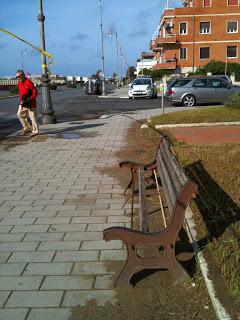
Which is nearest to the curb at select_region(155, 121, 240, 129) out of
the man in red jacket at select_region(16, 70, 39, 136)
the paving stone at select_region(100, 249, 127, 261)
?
the man in red jacket at select_region(16, 70, 39, 136)

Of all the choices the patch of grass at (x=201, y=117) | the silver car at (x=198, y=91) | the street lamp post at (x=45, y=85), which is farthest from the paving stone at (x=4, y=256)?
the silver car at (x=198, y=91)

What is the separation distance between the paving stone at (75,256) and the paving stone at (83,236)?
1.30ft

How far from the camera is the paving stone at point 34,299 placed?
3674 millimetres

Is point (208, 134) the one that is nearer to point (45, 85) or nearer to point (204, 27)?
point (45, 85)

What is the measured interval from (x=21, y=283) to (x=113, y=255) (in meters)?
0.95

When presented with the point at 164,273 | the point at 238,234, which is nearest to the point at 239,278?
the point at 164,273

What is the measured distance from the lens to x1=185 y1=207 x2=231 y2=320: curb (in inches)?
131

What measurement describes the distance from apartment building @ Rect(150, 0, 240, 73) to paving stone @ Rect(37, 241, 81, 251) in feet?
256

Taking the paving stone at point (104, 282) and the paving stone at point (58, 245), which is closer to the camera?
the paving stone at point (104, 282)

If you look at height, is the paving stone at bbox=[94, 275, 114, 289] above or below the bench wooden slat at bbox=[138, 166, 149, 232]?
below

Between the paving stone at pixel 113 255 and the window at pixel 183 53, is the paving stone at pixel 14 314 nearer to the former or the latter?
the paving stone at pixel 113 255

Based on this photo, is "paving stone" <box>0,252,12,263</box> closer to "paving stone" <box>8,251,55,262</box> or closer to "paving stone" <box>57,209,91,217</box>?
"paving stone" <box>8,251,55,262</box>

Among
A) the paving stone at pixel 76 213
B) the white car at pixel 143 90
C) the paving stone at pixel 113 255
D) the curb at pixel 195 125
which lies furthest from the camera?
the white car at pixel 143 90

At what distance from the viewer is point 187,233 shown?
4.98 m
